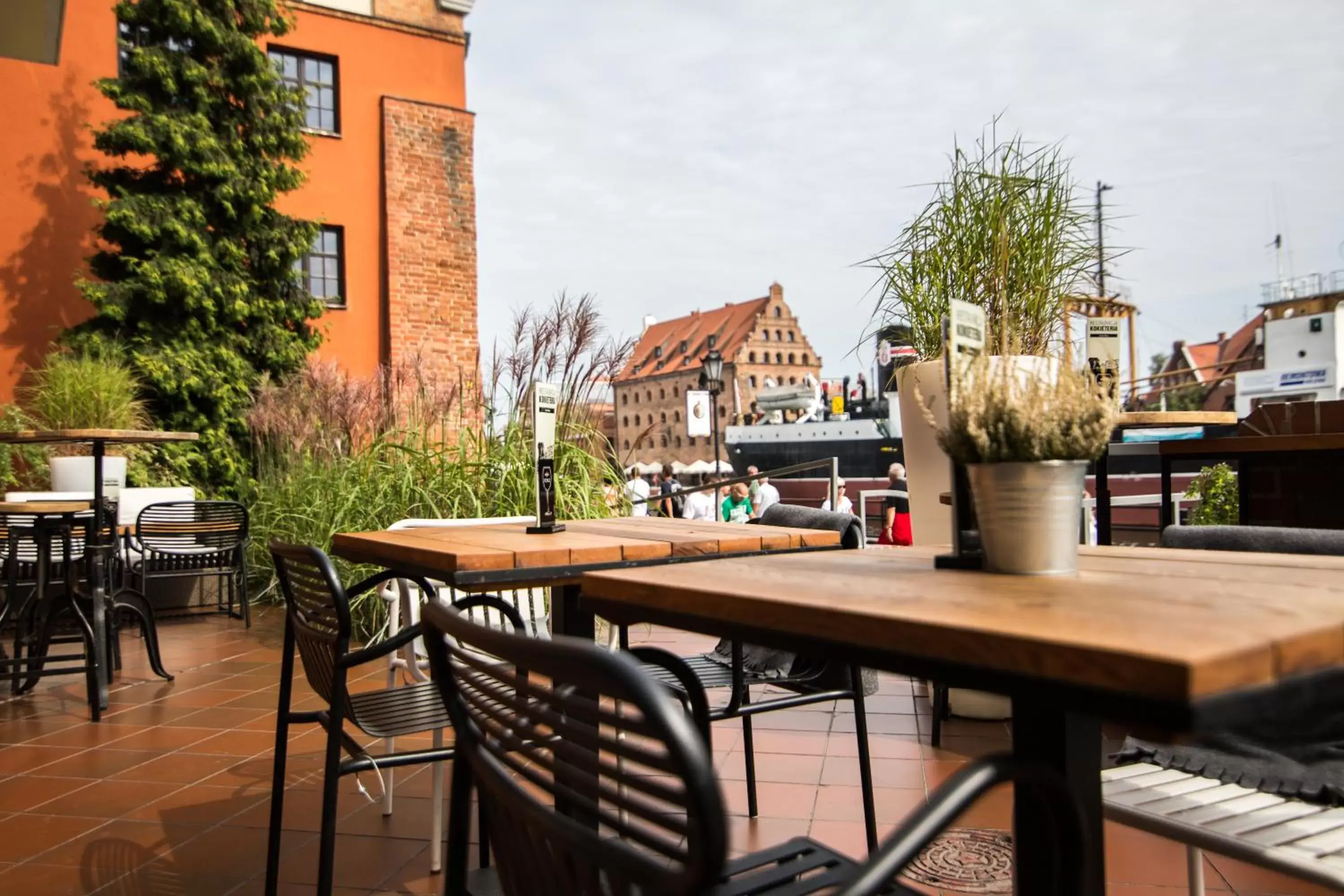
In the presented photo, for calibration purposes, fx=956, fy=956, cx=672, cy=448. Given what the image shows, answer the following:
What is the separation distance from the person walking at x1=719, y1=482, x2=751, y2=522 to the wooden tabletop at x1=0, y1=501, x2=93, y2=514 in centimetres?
707

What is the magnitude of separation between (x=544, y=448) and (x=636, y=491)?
502 cm

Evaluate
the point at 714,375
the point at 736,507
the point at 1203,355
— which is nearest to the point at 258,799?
the point at 736,507

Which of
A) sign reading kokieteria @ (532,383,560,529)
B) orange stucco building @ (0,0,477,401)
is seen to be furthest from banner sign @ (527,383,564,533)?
orange stucco building @ (0,0,477,401)

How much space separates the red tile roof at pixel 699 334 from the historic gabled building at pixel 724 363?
0.23 ft

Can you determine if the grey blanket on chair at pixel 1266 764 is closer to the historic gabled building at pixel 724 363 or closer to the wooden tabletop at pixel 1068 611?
the wooden tabletop at pixel 1068 611

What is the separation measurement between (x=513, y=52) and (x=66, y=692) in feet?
40.5

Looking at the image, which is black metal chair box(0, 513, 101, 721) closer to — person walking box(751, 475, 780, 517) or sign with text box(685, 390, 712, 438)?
person walking box(751, 475, 780, 517)

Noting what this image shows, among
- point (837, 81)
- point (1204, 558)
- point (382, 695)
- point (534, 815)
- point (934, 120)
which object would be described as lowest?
point (382, 695)

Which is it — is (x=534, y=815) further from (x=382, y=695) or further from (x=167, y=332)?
(x=167, y=332)

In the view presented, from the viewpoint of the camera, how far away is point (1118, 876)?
1.89 metres

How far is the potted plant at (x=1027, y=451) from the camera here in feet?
3.22

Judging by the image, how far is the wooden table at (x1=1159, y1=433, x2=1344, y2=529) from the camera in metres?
2.59

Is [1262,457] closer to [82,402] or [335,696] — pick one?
[335,696]

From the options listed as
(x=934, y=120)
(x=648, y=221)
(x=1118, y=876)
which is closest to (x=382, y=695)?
(x=1118, y=876)
